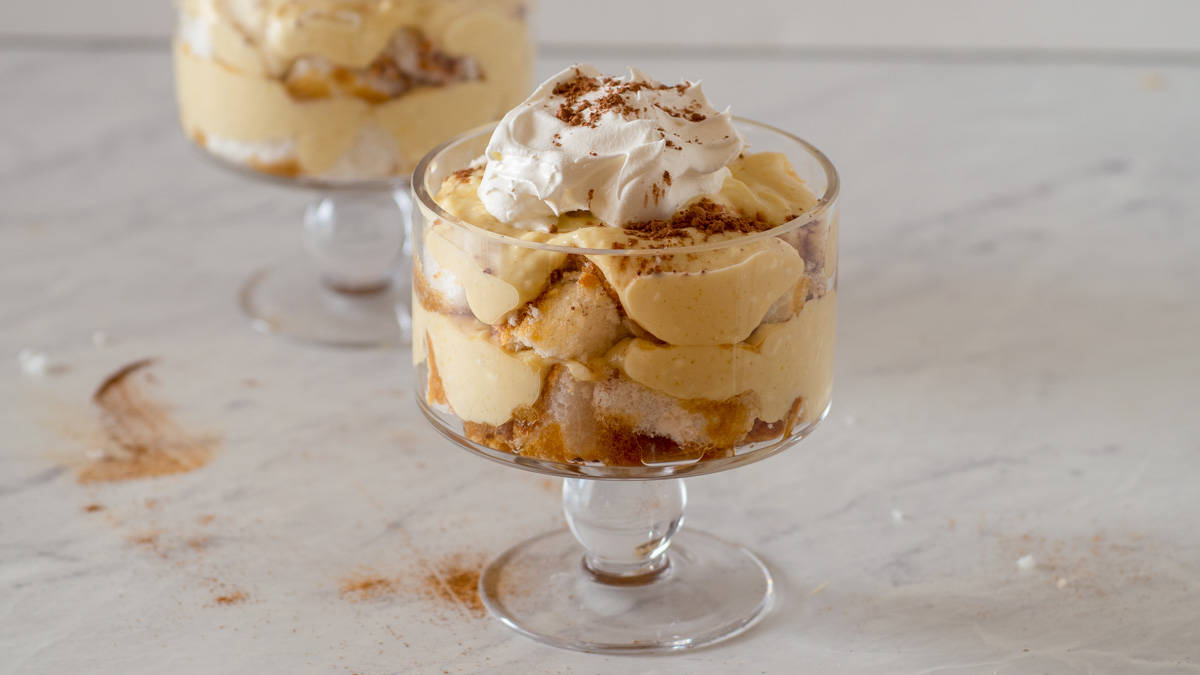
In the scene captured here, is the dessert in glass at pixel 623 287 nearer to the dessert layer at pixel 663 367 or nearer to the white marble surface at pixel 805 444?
the dessert layer at pixel 663 367

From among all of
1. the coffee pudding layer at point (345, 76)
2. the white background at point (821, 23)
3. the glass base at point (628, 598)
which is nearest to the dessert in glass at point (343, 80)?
the coffee pudding layer at point (345, 76)

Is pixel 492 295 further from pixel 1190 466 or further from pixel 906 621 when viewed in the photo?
pixel 1190 466

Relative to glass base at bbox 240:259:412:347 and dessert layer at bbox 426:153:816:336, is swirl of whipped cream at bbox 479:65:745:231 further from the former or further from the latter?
glass base at bbox 240:259:412:347

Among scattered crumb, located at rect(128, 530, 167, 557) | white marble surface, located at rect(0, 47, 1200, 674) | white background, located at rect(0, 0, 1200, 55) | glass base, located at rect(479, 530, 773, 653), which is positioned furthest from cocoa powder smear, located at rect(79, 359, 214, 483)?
white background, located at rect(0, 0, 1200, 55)

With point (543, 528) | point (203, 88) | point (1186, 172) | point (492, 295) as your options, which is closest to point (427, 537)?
point (543, 528)

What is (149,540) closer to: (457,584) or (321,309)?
(457,584)

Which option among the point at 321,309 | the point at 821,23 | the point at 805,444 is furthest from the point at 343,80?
the point at 821,23
